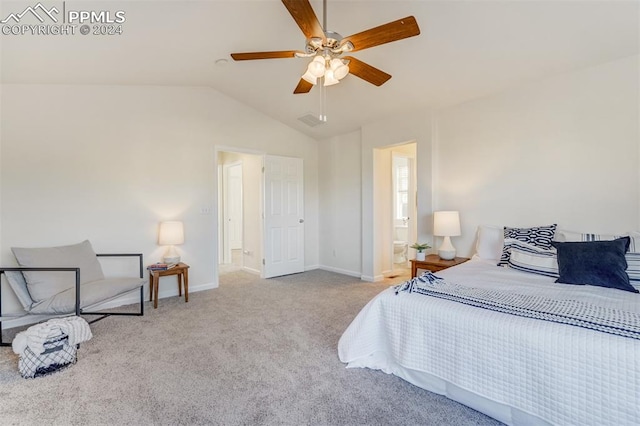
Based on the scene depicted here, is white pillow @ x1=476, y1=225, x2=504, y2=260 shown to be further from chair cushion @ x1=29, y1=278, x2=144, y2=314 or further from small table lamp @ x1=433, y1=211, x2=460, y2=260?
chair cushion @ x1=29, y1=278, x2=144, y2=314

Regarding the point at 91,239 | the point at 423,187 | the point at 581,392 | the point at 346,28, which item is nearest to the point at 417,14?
the point at 346,28

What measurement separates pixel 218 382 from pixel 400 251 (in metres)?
4.70

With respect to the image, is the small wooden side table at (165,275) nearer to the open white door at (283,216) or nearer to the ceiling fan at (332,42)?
the open white door at (283,216)

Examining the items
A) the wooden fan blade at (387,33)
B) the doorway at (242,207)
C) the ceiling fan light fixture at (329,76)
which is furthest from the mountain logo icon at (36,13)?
the doorway at (242,207)

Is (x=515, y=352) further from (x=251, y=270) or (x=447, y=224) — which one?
(x=251, y=270)

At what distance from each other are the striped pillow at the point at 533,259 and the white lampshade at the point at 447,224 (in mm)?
697

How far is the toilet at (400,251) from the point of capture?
612 cm

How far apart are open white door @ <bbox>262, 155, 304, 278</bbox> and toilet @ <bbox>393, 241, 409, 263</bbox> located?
1905 mm

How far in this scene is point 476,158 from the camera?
3.67 metres

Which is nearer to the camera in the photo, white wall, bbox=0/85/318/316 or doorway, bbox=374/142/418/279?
white wall, bbox=0/85/318/316

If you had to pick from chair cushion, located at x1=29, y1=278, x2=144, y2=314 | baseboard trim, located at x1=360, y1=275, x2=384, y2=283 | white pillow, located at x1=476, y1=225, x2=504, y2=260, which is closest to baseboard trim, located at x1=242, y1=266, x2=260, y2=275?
baseboard trim, located at x1=360, y1=275, x2=384, y2=283

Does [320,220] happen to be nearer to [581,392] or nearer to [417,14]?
[417,14]

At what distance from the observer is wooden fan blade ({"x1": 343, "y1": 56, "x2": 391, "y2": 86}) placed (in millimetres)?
2424

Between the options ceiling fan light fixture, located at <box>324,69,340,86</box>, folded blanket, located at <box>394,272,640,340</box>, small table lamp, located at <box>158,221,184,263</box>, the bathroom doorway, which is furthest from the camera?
the bathroom doorway
